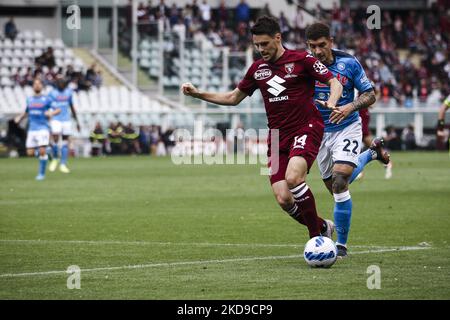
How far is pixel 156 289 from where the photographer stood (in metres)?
9.16

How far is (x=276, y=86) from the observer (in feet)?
36.6

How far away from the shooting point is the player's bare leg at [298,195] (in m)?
10.8

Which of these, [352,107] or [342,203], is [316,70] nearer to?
[352,107]

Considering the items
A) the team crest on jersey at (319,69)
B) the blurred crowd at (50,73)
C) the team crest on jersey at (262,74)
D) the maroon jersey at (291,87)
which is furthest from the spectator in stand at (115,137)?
the team crest on jersey at (319,69)

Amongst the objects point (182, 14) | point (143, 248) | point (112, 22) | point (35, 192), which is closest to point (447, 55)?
point (182, 14)

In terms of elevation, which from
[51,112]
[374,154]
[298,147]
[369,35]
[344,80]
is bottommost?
[51,112]

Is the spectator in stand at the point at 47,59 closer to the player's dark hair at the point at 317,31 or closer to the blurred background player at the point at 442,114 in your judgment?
the blurred background player at the point at 442,114

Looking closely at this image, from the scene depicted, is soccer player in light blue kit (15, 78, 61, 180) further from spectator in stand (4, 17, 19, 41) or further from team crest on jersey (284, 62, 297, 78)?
spectator in stand (4, 17, 19, 41)

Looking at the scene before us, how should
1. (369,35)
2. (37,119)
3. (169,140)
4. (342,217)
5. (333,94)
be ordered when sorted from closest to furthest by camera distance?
(333,94)
(342,217)
(37,119)
(169,140)
(369,35)

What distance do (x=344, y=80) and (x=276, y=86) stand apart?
1.62m

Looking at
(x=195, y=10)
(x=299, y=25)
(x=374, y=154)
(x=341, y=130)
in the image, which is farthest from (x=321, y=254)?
(x=299, y=25)

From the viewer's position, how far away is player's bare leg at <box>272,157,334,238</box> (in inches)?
426
